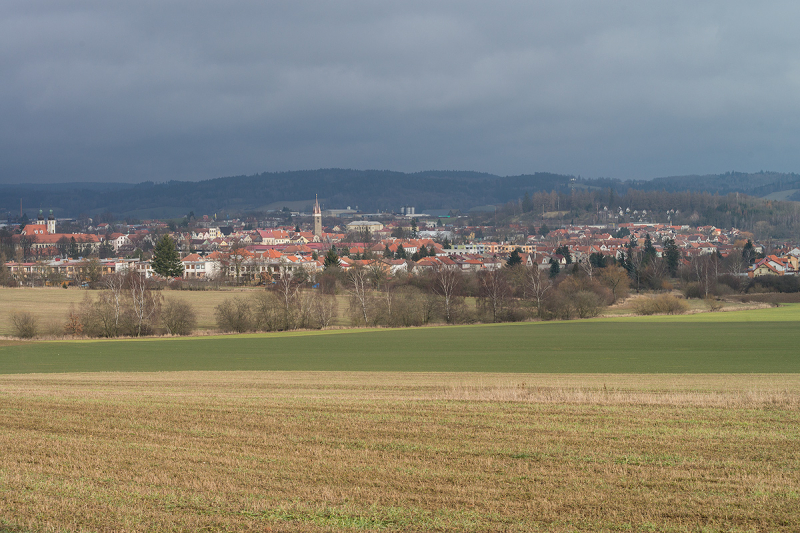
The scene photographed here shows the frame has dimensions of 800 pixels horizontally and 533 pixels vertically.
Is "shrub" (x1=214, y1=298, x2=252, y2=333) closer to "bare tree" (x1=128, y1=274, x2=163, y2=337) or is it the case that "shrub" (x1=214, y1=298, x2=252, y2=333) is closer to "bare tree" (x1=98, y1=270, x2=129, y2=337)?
"bare tree" (x1=128, y1=274, x2=163, y2=337)

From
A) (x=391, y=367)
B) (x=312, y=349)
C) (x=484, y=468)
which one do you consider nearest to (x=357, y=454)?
(x=484, y=468)

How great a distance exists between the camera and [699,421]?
13641 millimetres

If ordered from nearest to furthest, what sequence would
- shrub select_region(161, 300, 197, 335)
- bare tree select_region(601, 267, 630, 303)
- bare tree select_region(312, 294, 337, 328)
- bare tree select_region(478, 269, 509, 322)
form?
1. shrub select_region(161, 300, 197, 335)
2. bare tree select_region(312, 294, 337, 328)
3. bare tree select_region(478, 269, 509, 322)
4. bare tree select_region(601, 267, 630, 303)

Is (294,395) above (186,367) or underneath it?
above

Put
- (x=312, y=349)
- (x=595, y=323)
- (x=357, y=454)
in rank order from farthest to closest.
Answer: (x=595, y=323)
(x=312, y=349)
(x=357, y=454)

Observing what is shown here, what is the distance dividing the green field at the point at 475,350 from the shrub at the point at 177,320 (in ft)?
13.7

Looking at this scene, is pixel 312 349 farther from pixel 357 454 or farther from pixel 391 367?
pixel 357 454

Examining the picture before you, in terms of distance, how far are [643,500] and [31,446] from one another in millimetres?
10089

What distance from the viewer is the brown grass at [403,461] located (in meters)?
8.34

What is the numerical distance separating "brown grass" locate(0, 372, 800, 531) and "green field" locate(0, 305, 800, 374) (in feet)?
44.1

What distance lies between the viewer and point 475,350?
127 feet

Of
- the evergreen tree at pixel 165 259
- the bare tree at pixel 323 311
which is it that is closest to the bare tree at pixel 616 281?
the bare tree at pixel 323 311


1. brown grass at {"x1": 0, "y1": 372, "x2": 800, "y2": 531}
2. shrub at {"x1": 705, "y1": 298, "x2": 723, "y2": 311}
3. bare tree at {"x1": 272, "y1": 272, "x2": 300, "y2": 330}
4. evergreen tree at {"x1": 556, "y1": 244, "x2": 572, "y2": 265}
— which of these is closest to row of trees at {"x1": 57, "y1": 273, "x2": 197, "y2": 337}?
bare tree at {"x1": 272, "y1": 272, "x2": 300, "y2": 330}

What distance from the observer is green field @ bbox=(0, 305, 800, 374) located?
3062 centimetres
